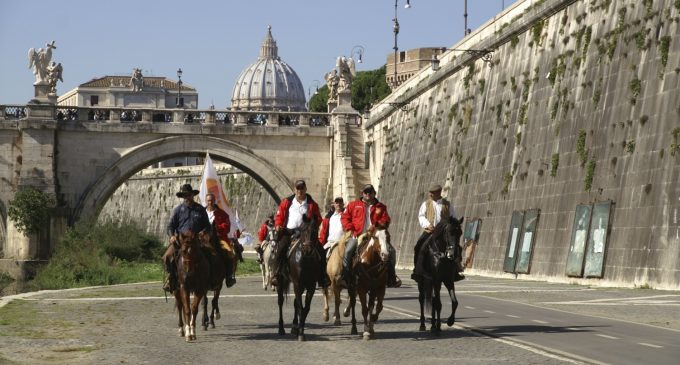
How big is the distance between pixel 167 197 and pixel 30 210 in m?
55.2

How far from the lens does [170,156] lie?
6606 centimetres

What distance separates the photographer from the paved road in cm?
1478

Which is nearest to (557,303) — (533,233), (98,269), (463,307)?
(463,307)

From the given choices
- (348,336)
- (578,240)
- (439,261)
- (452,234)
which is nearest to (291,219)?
(348,336)

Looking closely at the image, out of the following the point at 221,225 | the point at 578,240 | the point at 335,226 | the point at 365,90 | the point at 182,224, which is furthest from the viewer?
Result: the point at 365,90

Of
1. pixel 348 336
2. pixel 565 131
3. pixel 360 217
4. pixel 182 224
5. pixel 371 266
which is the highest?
pixel 565 131

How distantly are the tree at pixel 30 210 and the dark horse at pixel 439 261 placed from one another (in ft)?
Result: 147

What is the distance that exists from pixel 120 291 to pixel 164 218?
272 ft

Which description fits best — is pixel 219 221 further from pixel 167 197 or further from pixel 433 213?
pixel 167 197

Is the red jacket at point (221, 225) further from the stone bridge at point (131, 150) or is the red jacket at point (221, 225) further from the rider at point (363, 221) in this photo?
the stone bridge at point (131, 150)

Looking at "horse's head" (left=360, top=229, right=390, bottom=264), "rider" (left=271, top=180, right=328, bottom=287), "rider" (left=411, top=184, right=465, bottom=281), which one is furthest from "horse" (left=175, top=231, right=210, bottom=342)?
"rider" (left=411, top=184, right=465, bottom=281)

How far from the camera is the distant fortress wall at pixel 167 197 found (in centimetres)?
10569

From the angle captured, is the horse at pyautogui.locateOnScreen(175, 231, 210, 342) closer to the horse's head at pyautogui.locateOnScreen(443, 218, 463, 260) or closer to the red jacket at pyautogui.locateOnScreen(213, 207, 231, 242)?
the red jacket at pyautogui.locateOnScreen(213, 207, 231, 242)

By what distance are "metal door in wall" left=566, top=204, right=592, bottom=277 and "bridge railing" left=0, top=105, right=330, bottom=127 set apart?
3427 centimetres
